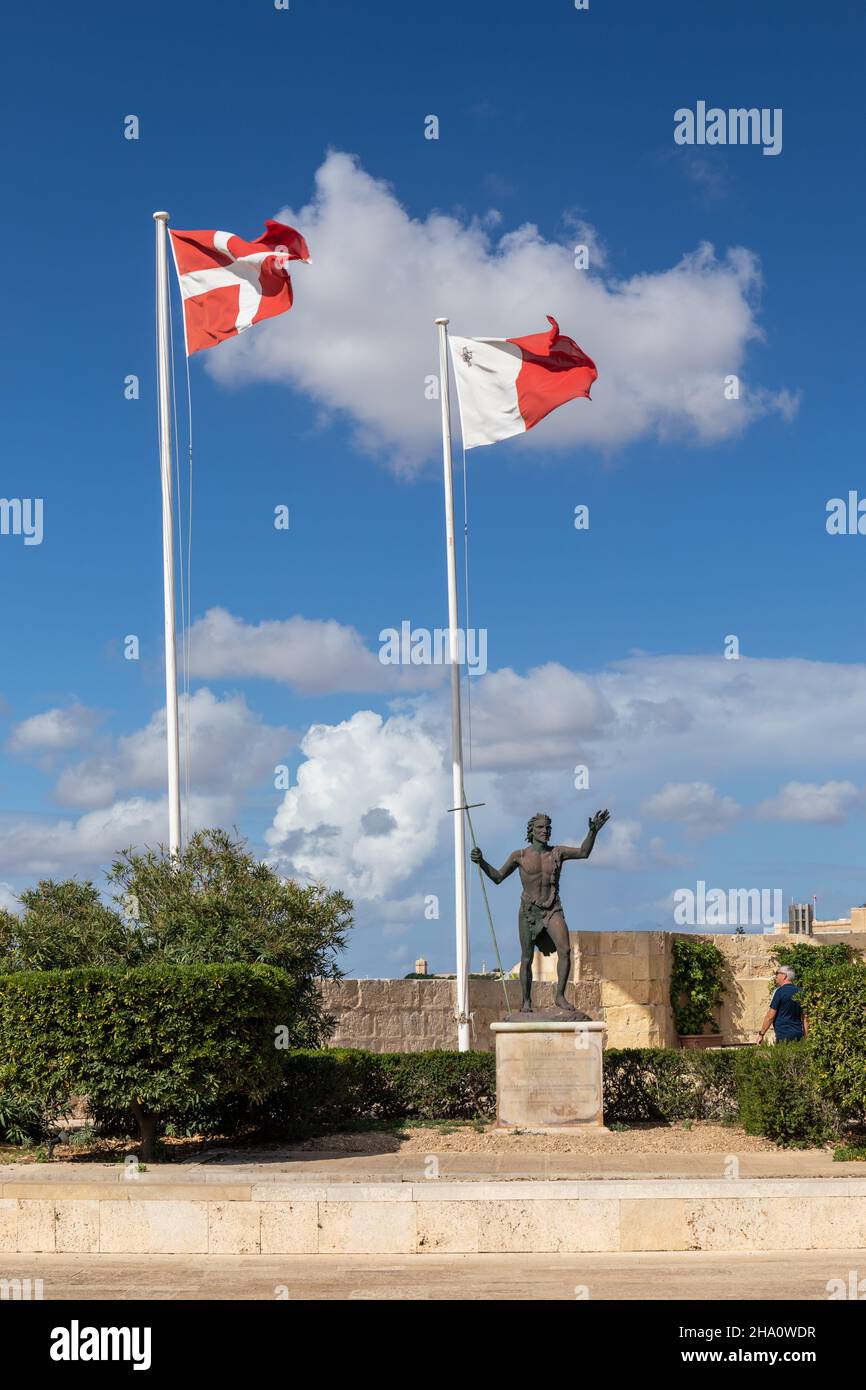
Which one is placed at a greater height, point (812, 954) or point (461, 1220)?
point (812, 954)

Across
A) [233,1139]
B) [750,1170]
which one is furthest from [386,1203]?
[233,1139]

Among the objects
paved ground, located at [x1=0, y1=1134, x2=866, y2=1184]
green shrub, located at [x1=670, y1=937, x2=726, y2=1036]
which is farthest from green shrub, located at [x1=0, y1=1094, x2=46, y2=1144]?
green shrub, located at [x1=670, y1=937, x2=726, y2=1036]

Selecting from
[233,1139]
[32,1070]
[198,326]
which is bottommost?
[233,1139]

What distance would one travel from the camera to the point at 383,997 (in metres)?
21.8

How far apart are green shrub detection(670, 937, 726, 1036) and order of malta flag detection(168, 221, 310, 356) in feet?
46.1

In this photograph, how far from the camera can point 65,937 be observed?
13.9 meters

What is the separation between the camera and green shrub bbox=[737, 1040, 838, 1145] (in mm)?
13328

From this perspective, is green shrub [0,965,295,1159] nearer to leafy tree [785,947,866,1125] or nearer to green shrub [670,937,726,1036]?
leafy tree [785,947,866,1125]

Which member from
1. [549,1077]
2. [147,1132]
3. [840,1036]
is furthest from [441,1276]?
[549,1077]

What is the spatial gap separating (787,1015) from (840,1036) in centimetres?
276

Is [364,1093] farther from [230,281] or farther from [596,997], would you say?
[230,281]

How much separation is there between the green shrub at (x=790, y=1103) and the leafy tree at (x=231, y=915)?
15.1ft
